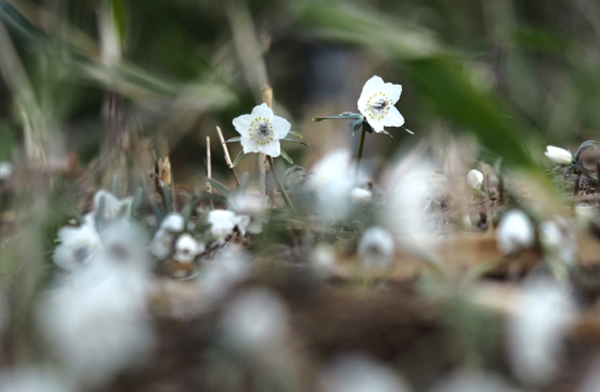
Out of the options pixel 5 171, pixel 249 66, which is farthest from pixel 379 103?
pixel 249 66

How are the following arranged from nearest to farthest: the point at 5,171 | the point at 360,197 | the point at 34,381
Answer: the point at 34,381, the point at 360,197, the point at 5,171

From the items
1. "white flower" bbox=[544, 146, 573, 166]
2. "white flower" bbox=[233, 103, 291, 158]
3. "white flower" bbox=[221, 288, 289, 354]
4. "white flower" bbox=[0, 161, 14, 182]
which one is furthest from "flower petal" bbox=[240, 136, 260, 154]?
"white flower" bbox=[0, 161, 14, 182]

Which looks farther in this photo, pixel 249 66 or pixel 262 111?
pixel 249 66


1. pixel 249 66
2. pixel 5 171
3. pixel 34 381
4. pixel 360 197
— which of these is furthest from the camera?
pixel 249 66

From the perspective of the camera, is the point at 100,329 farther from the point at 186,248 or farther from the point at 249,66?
the point at 249,66

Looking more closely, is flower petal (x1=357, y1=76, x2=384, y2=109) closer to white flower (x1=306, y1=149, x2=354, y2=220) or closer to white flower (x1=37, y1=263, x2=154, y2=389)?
white flower (x1=306, y1=149, x2=354, y2=220)

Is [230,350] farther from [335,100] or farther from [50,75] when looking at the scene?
[335,100]

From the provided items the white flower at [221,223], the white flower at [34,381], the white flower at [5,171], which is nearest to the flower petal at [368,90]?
the white flower at [221,223]

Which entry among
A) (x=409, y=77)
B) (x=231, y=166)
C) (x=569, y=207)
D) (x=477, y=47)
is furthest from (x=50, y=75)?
(x=477, y=47)
